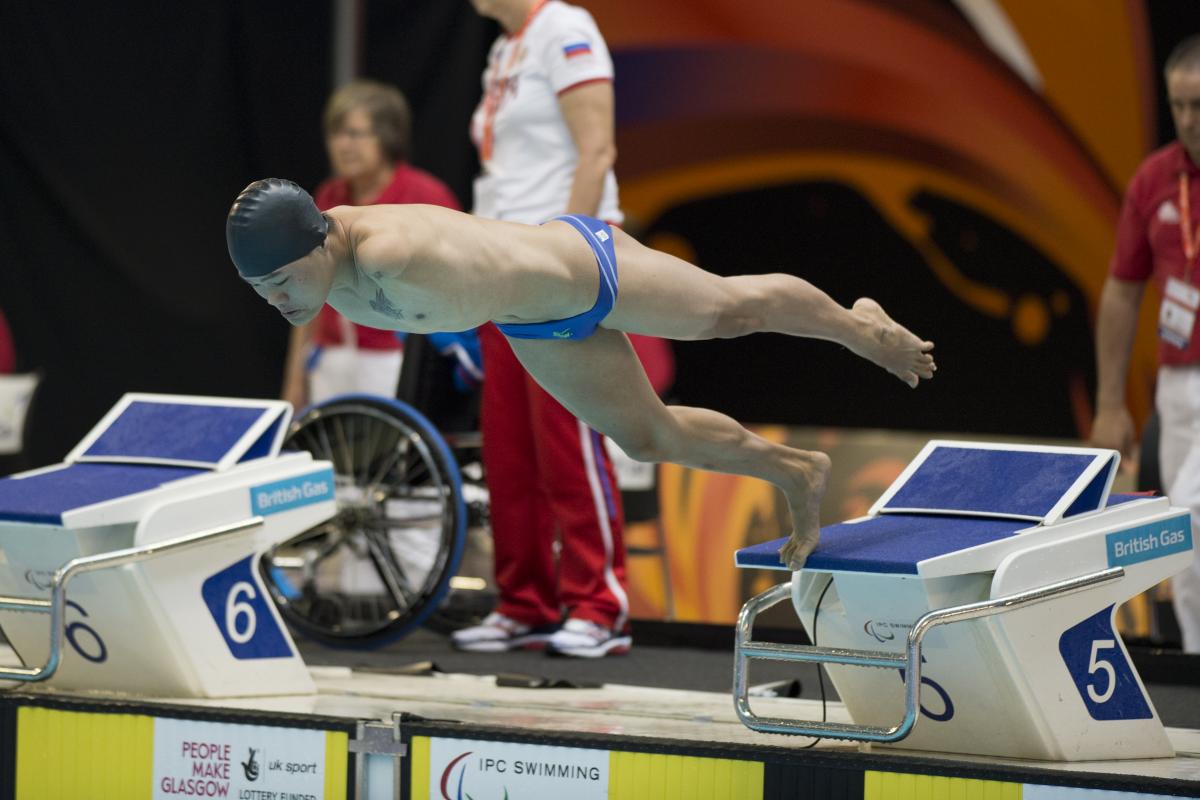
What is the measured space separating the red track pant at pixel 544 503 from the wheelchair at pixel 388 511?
141mm

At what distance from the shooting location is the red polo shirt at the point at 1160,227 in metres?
4.82

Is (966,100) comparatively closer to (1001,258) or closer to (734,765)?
(1001,258)

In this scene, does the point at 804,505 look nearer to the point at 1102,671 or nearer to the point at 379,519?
the point at 1102,671

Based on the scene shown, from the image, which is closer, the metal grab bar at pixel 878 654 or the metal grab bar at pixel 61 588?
the metal grab bar at pixel 878 654

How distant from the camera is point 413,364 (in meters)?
5.48

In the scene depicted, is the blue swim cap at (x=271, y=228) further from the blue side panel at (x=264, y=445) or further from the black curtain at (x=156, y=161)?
the black curtain at (x=156, y=161)

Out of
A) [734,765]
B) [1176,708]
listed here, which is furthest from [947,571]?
[1176,708]

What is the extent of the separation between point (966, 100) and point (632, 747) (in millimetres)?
3872

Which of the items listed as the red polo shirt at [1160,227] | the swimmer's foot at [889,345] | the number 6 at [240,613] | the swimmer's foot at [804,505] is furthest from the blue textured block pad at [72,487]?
the red polo shirt at [1160,227]

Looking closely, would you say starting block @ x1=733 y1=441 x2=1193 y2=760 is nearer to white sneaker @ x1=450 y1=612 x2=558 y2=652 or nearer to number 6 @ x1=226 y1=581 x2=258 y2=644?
number 6 @ x1=226 y1=581 x2=258 y2=644

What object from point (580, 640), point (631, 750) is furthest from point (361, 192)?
point (631, 750)

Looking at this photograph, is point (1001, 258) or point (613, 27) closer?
point (1001, 258)

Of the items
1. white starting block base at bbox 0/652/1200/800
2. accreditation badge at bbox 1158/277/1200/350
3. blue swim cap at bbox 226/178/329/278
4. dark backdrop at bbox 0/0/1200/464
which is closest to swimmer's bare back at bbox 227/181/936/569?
blue swim cap at bbox 226/178/329/278

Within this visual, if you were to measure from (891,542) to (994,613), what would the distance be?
0.29m
